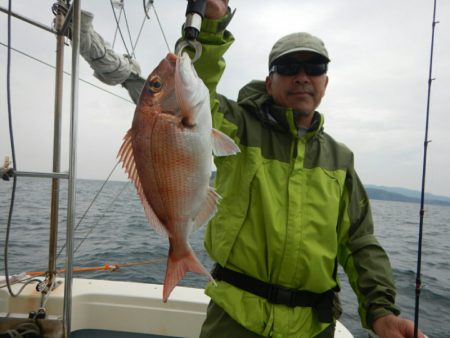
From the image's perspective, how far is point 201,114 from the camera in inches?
54.1

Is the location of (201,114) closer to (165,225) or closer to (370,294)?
(165,225)

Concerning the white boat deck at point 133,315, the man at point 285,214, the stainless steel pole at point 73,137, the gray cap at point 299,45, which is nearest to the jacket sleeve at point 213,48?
the man at point 285,214

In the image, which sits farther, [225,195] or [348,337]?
[348,337]

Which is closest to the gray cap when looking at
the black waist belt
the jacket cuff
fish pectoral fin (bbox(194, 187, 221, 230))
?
fish pectoral fin (bbox(194, 187, 221, 230))

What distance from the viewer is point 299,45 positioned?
1993mm

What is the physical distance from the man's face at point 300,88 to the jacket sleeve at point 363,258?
18.3 inches

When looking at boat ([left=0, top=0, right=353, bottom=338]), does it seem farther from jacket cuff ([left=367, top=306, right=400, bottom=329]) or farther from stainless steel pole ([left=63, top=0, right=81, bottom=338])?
stainless steel pole ([left=63, top=0, right=81, bottom=338])

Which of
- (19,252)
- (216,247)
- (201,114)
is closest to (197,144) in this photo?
(201,114)

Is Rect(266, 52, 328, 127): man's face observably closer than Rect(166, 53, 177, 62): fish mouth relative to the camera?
No

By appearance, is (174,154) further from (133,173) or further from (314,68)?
(314,68)

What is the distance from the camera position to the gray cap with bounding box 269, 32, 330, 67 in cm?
199

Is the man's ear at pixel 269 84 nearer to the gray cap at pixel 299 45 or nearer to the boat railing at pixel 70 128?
the gray cap at pixel 299 45

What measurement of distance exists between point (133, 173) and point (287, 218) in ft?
2.72

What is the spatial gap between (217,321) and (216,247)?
1.25 feet
